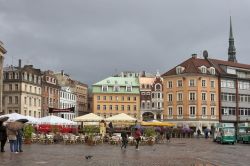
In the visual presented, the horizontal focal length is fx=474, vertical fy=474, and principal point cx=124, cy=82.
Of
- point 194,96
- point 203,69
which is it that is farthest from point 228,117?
point 203,69

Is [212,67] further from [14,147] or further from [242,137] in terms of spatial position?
[14,147]

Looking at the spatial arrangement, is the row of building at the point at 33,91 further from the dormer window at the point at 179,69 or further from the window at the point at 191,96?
the window at the point at 191,96

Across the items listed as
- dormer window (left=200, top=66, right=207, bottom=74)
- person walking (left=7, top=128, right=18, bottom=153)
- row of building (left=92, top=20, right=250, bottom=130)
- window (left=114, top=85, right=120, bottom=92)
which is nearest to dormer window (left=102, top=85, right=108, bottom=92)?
window (left=114, top=85, right=120, bottom=92)

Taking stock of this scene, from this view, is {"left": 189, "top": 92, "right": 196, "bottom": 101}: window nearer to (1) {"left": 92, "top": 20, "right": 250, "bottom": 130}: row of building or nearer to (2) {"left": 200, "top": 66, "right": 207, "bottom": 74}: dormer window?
(1) {"left": 92, "top": 20, "right": 250, "bottom": 130}: row of building

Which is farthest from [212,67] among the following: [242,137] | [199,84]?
[242,137]

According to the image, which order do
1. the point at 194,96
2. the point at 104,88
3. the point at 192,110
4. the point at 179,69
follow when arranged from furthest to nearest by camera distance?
the point at 104,88, the point at 179,69, the point at 194,96, the point at 192,110

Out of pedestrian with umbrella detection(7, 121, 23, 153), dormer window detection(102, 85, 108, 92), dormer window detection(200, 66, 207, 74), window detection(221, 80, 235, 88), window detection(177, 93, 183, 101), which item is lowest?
pedestrian with umbrella detection(7, 121, 23, 153)

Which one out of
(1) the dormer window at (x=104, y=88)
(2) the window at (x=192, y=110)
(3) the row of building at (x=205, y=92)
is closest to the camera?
(2) the window at (x=192, y=110)

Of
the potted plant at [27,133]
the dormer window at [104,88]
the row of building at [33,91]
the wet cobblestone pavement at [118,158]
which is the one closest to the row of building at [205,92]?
the row of building at [33,91]

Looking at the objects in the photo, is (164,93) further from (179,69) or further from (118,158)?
(118,158)

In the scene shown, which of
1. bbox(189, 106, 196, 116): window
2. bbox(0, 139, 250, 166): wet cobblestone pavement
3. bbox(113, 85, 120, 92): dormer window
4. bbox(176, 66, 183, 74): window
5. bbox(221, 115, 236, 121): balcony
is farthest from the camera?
bbox(113, 85, 120, 92): dormer window

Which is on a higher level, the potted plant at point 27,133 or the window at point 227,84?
the window at point 227,84

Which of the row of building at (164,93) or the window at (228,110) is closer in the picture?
the row of building at (164,93)

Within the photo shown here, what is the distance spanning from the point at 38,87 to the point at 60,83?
1842cm
